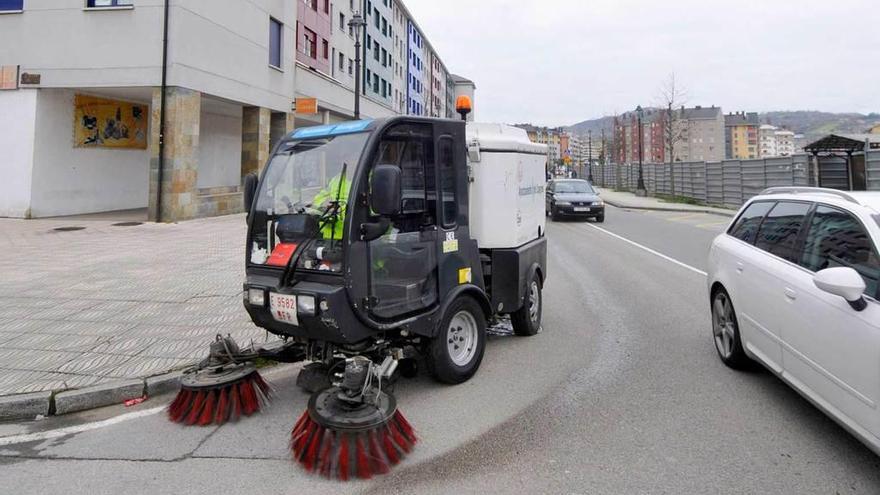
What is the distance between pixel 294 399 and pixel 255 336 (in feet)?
5.87

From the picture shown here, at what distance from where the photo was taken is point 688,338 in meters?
6.14

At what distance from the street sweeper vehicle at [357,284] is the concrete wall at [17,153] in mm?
16444

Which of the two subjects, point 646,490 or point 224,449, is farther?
point 224,449

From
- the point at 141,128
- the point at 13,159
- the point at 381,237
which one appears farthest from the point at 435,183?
the point at 141,128

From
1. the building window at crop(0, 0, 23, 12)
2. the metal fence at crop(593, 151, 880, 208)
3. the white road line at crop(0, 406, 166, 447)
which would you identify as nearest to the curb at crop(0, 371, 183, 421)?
the white road line at crop(0, 406, 166, 447)

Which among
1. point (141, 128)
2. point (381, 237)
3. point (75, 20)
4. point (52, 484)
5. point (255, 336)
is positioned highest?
point (75, 20)

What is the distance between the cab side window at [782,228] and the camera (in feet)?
14.1

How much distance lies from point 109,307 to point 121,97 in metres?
15.5

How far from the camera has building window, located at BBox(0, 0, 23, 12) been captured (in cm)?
1750

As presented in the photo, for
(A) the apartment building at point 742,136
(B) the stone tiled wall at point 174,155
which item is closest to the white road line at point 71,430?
(B) the stone tiled wall at point 174,155

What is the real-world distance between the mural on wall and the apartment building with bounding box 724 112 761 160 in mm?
160454

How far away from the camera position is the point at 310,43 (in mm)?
35469

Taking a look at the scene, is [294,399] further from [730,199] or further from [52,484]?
[730,199]

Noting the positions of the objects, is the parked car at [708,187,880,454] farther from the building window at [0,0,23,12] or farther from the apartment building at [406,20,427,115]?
the apartment building at [406,20,427,115]
